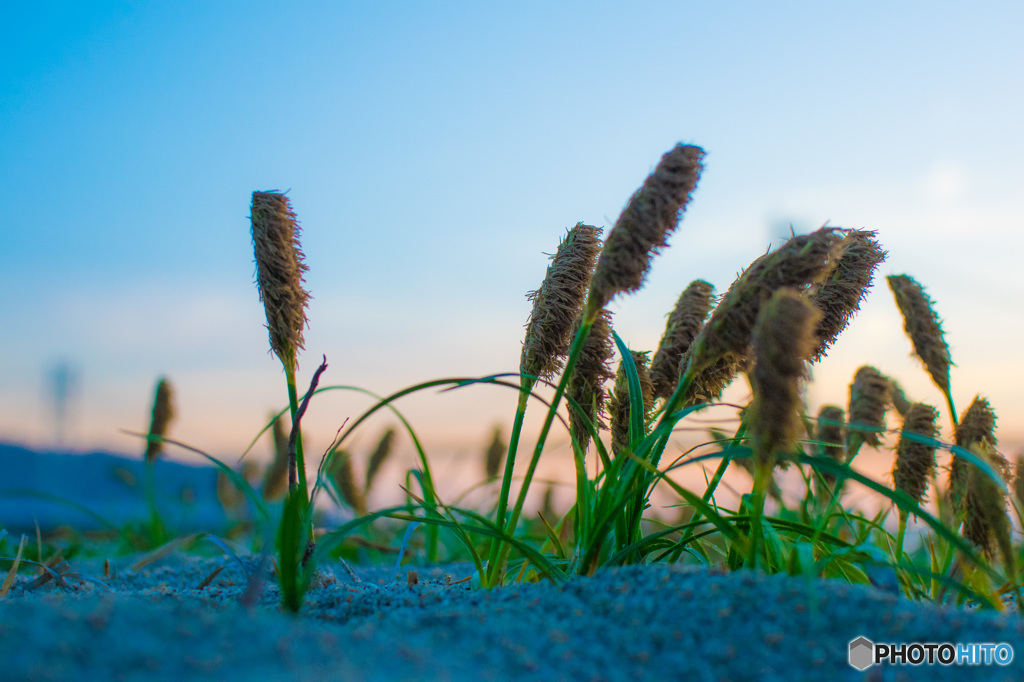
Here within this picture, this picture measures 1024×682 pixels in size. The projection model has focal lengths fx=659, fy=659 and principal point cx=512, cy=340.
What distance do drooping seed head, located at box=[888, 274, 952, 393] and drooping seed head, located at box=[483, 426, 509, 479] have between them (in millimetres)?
3274

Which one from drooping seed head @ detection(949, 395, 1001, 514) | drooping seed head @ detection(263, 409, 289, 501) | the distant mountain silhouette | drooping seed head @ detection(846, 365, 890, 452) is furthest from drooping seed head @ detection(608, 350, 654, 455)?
drooping seed head @ detection(263, 409, 289, 501)

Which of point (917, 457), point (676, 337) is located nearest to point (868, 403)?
point (917, 457)

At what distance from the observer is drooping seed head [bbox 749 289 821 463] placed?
137 centimetres

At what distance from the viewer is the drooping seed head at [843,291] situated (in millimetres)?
2227

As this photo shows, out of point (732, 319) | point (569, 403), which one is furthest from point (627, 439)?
point (732, 319)

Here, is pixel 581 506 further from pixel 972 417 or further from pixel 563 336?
pixel 972 417

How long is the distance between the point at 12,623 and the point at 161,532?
4314mm

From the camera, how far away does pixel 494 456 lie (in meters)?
5.38

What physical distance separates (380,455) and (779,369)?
15.3 ft

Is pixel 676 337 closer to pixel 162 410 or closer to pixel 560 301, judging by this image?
pixel 560 301

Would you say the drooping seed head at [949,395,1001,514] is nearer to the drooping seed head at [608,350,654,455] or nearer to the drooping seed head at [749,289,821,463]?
the drooping seed head at [608,350,654,455]

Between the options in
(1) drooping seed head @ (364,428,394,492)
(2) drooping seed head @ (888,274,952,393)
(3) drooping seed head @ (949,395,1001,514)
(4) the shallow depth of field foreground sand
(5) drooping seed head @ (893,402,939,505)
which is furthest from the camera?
(1) drooping seed head @ (364,428,394,492)

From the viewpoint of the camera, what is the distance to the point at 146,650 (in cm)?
121

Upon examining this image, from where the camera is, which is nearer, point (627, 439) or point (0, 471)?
point (627, 439)
